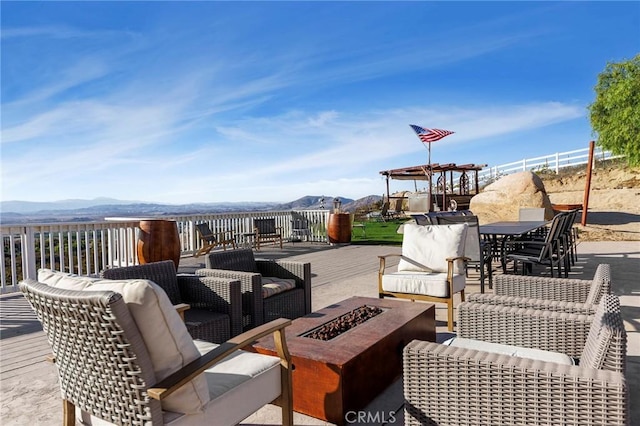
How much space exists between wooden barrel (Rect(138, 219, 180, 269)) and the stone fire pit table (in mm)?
→ 4160

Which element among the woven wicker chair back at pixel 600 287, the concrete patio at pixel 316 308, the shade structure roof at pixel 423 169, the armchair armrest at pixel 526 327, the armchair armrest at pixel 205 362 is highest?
the shade structure roof at pixel 423 169

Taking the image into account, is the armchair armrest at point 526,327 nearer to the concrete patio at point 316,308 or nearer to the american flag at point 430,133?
the concrete patio at point 316,308

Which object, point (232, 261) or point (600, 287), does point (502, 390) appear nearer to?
point (600, 287)

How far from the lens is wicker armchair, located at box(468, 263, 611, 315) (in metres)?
2.24

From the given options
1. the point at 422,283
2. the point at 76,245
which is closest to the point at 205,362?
the point at 422,283

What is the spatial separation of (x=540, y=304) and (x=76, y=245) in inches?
259

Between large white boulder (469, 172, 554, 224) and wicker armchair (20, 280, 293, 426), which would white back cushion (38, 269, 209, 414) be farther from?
large white boulder (469, 172, 554, 224)

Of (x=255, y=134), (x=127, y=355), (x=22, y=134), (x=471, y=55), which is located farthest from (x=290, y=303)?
(x=22, y=134)

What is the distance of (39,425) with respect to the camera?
207cm

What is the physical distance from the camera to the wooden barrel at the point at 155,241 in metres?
6.09

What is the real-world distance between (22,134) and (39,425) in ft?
71.4

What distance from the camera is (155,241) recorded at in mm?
6141

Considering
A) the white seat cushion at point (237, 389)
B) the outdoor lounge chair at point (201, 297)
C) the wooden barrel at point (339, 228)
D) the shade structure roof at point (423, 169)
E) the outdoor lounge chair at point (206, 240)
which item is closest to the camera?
the white seat cushion at point (237, 389)

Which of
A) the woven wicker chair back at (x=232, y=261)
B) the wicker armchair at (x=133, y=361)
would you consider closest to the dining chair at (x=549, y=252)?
the woven wicker chair back at (x=232, y=261)
